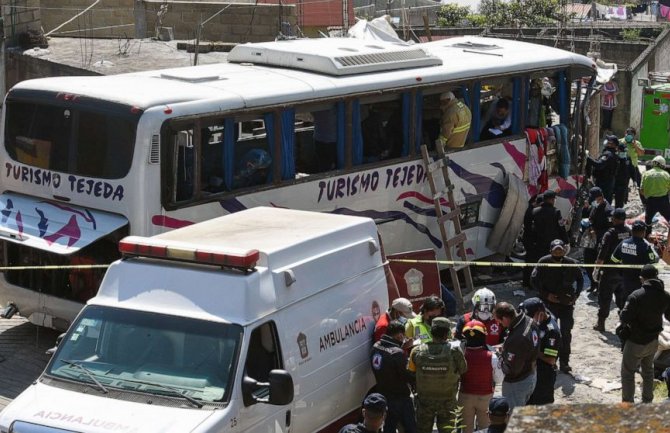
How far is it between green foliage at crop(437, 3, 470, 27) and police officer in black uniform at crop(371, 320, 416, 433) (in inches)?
1468

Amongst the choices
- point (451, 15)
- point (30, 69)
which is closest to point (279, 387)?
point (30, 69)

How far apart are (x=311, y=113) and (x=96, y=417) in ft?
21.6

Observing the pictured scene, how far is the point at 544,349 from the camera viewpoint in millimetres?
10477

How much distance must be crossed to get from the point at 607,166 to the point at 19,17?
Result: 38.4 feet

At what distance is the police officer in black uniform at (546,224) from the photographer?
15289 mm

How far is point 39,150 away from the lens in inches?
505

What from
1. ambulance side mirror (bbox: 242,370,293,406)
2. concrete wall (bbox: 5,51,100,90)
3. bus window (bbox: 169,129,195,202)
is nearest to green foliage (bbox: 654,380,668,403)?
bus window (bbox: 169,129,195,202)

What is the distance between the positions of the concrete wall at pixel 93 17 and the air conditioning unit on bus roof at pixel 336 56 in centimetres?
1409

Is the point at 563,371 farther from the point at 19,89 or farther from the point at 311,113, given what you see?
the point at 19,89

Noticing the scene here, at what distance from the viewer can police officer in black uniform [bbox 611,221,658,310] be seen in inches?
517

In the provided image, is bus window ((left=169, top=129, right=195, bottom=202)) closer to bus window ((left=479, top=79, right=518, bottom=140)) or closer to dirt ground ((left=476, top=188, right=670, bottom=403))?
dirt ground ((left=476, top=188, right=670, bottom=403))

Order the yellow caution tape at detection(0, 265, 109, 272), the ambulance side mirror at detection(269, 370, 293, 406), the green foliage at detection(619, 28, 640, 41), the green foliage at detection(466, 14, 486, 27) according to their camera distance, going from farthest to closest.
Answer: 1. the green foliage at detection(466, 14, 486, 27)
2. the green foliage at detection(619, 28, 640, 41)
3. the yellow caution tape at detection(0, 265, 109, 272)
4. the ambulance side mirror at detection(269, 370, 293, 406)

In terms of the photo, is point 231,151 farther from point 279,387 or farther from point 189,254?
point 279,387

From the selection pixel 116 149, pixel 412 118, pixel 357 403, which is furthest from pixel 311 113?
pixel 357 403
